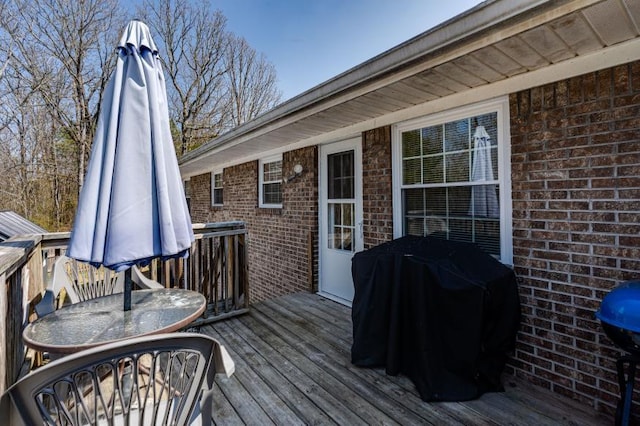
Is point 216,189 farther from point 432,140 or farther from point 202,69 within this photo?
point 202,69

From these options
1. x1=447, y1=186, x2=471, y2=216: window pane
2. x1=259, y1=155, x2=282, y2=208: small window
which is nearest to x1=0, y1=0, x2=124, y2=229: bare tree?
x1=259, y1=155, x2=282, y2=208: small window

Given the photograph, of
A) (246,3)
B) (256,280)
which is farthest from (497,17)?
(246,3)

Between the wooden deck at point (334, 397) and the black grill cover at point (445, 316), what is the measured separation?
0.46 feet

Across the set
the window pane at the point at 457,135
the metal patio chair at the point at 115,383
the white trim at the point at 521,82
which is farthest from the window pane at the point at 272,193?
the metal patio chair at the point at 115,383

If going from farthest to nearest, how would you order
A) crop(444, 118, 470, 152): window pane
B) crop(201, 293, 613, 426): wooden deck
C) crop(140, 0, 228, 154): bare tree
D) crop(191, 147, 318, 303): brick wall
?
crop(140, 0, 228, 154): bare tree, crop(191, 147, 318, 303): brick wall, crop(444, 118, 470, 152): window pane, crop(201, 293, 613, 426): wooden deck

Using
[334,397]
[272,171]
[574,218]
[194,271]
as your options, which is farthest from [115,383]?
[272,171]

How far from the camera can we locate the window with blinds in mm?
2932

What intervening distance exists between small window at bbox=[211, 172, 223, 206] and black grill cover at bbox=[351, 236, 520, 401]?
693 centimetres

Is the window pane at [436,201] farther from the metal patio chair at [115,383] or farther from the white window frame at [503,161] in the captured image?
the metal patio chair at [115,383]

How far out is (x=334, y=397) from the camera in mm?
2455

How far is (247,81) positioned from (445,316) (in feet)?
56.7

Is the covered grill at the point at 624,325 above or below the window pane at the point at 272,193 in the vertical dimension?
below

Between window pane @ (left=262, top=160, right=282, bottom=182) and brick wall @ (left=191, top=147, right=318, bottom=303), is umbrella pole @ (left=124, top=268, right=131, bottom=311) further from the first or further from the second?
window pane @ (left=262, top=160, right=282, bottom=182)

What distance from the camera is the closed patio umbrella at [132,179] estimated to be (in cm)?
179
